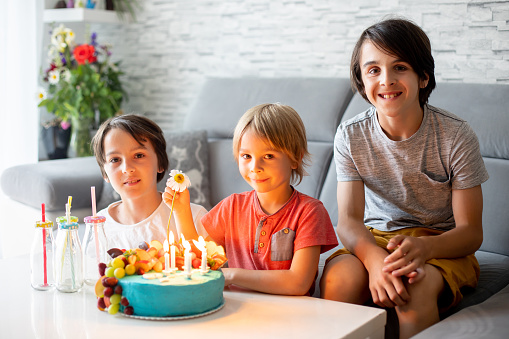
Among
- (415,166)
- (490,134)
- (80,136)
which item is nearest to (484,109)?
(490,134)

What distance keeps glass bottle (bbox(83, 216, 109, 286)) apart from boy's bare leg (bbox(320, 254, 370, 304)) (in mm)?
589

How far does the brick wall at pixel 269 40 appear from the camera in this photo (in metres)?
2.55

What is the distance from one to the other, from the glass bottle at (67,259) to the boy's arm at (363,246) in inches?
29.3

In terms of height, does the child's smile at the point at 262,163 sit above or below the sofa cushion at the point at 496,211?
above

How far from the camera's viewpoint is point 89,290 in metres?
1.48

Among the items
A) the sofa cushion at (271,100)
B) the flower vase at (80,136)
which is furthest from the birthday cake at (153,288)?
the flower vase at (80,136)

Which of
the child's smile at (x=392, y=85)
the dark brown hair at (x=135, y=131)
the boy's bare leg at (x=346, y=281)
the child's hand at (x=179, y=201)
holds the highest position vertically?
the child's smile at (x=392, y=85)

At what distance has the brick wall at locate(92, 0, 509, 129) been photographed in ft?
8.36

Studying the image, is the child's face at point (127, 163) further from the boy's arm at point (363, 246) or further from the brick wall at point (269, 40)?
the brick wall at point (269, 40)

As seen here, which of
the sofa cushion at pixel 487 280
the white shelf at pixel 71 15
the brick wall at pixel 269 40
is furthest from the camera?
the white shelf at pixel 71 15

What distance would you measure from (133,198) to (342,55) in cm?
152

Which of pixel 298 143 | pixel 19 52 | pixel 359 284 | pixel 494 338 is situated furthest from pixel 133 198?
pixel 19 52

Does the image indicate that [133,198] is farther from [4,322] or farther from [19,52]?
[19,52]

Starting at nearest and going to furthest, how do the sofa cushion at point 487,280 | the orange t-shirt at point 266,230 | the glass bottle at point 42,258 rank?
1. the glass bottle at point 42,258
2. the orange t-shirt at point 266,230
3. the sofa cushion at point 487,280
